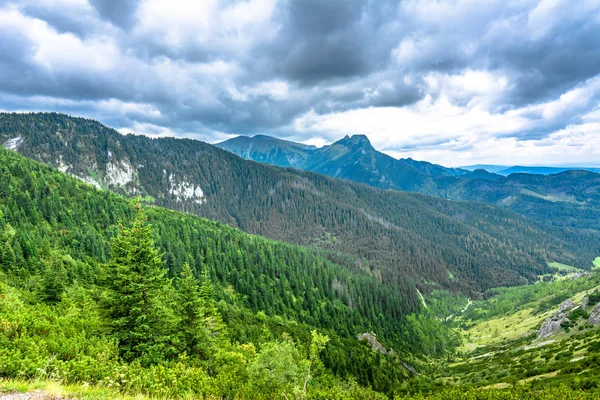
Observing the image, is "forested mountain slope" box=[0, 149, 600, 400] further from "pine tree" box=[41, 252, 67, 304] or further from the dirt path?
the dirt path

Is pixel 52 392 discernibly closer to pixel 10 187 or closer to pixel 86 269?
pixel 86 269

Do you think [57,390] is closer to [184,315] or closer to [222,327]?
[184,315]

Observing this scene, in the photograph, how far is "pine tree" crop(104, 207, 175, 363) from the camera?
73.0 feet

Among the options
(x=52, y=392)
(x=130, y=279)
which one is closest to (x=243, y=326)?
(x=130, y=279)

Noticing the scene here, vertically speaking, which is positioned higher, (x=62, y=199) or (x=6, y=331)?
(x=62, y=199)

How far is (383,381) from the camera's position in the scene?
81375 millimetres

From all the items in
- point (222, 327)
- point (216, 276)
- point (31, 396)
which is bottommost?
point (216, 276)

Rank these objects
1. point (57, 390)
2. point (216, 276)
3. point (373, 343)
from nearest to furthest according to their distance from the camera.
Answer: point (57, 390)
point (373, 343)
point (216, 276)

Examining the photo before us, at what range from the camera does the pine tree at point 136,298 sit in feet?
73.0

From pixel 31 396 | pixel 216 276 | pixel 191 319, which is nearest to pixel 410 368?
pixel 216 276

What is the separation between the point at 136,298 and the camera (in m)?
23.0

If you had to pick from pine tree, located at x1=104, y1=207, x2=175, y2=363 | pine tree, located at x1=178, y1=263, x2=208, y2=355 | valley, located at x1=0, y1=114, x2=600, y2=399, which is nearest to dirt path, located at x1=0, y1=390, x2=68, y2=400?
valley, located at x1=0, y1=114, x2=600, y2=399

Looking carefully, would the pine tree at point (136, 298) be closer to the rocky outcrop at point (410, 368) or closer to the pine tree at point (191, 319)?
the pine tree at point (191, 319)

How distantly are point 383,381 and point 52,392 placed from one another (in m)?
90.2
